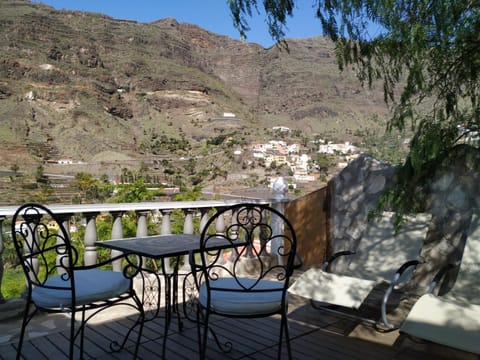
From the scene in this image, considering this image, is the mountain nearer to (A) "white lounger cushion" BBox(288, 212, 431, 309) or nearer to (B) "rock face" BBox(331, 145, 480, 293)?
(B) "rock face" BBox(331, 145, 480, 293)

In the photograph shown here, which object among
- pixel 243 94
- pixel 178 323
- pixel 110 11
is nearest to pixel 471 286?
pixel 178 323

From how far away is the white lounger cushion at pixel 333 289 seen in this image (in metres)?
2.40

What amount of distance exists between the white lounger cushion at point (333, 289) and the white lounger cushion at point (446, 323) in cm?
42

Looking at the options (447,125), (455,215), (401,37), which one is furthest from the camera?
(455,215)

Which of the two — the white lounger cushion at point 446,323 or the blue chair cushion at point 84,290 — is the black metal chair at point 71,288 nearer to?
the blue chair cushion at point 84,290

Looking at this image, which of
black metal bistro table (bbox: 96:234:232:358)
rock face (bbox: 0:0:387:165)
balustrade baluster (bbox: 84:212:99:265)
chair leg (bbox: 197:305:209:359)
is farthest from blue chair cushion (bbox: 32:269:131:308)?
rock face (bbox: 0:0:387:165)

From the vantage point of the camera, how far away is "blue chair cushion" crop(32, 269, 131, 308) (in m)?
1.83

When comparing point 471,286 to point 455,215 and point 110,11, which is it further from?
point 110,11

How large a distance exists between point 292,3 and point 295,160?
49.2m

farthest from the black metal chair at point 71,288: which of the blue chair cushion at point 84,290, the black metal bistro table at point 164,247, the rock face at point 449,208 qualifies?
the rock face at point 449,208

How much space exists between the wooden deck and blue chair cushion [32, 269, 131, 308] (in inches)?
16.9

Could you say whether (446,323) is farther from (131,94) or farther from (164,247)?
(131,94)

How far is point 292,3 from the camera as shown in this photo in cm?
266

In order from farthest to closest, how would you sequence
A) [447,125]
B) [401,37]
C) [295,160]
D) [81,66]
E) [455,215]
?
[81,66], [295,160], [455,215], [447,125], [401,37]
